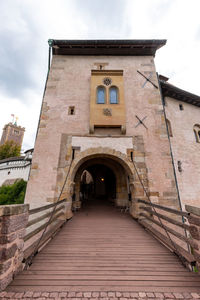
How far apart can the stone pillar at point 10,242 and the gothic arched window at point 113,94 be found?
643 cm

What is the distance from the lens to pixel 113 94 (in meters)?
7.05

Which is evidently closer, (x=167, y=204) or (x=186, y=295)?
(x=186, y=295)

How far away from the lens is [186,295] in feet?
6.05

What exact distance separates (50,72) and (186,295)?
9.93m

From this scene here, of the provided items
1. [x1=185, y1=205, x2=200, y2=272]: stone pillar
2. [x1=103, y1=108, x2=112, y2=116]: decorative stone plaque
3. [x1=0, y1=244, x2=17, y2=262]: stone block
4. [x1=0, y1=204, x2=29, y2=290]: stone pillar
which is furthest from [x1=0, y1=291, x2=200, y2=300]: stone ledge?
[x1=103, y1=108, x2=112, y2=116]: decorative stone plaque

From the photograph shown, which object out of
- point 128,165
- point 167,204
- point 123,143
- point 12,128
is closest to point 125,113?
point 123,143

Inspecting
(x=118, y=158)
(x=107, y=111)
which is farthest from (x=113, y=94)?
(x=118, y=158)

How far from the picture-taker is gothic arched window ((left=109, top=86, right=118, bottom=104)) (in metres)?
6.91

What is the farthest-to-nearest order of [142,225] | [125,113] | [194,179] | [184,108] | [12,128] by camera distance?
1. [12,128]
2. [184,108]
3. [194,179]
4. [125,113]
5. [142,225]

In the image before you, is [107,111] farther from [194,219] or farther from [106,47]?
[194,219]

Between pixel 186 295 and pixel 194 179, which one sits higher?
pixel 194 179

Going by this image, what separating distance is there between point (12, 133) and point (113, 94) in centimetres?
4575

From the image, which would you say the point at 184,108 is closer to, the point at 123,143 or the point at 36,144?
the point at 123,143

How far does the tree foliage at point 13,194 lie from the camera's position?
41.9ft
